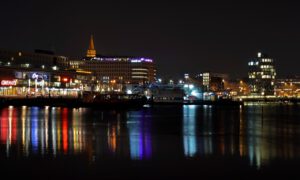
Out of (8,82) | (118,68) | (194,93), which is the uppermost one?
(118,68)

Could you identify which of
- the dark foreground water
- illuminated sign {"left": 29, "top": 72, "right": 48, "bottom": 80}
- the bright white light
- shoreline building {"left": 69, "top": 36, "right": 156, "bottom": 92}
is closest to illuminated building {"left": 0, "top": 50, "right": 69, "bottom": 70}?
illuminated sign {"left": 29, "top": 72, "right": 48, "bottom": 80}

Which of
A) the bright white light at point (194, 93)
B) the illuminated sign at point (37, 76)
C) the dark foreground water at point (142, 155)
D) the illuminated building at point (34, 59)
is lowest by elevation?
the dark foreground water at point (142, 155)

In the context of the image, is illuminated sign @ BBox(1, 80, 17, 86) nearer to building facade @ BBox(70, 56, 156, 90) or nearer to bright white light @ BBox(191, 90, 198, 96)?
building facade @ BBox(70, 56, 156, 90)

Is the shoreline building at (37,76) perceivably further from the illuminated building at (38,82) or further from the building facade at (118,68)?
the building facade at (118,68)

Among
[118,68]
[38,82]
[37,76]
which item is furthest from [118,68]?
[37,76]

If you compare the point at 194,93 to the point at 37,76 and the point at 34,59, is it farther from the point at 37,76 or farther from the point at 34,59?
the point at 37,76

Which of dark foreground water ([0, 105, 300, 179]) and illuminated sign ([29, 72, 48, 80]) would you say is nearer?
dark foreground water ([0, 105, 300, 179])

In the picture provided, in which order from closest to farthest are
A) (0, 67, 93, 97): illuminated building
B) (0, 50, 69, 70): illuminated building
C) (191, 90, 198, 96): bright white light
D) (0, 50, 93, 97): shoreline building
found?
(0, 67, 93, 97): illuminated building → (0, 50, 93, 97): shoreline building → (0, 50, 69, 70): illuminated building → (191, 90, 198, 96): bright white light

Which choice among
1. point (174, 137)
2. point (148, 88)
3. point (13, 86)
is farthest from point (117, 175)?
point (148, 88)

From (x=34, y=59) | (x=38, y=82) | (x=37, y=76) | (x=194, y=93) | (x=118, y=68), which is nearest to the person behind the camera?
(x=37, y=76)

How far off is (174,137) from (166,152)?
7534 mm

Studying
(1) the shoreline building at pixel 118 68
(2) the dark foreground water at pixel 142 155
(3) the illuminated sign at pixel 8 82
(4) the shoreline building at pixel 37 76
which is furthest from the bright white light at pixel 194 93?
(2) the dark foreground water at pixel 142 155

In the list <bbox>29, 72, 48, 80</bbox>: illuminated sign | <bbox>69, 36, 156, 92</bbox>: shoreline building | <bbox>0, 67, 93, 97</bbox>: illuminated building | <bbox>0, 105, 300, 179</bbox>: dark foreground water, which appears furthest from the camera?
<bbox>69, 36, 156, 92</bbox>: shoreline building

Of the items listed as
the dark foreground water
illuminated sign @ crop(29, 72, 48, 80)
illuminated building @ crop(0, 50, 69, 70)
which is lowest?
the dark foreground water
